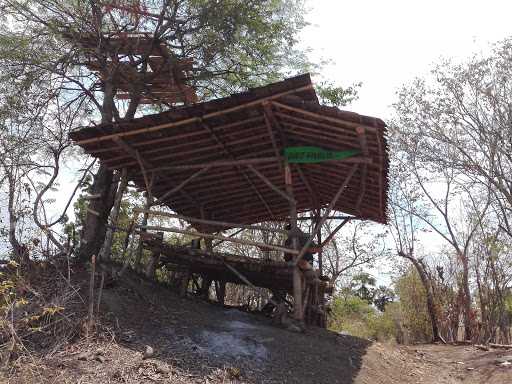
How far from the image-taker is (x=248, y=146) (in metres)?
8.09

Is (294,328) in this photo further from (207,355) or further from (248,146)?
(248,146)

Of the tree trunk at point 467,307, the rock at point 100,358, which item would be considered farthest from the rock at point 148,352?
the tree trunk at point 467,307

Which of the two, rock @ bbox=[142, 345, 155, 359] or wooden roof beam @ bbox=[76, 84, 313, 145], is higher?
wooden roof beam @ bbox=[76, 84, 313, 145]

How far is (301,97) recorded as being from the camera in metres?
6.60

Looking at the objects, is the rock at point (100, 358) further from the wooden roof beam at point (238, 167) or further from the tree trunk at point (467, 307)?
the tree trunk at point (467, 307)

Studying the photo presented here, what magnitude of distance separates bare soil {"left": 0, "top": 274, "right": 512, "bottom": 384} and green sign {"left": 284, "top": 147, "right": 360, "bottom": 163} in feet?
9.04

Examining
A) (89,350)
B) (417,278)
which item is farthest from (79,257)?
(417,278)

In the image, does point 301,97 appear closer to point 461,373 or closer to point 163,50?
point 163,50

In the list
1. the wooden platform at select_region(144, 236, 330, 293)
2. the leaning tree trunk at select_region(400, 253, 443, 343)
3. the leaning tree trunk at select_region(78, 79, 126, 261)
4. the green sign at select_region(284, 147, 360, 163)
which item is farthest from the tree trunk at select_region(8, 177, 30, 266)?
the leaning tree trunk at select_region(400, 253, 443, 343)

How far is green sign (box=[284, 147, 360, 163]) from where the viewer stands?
23.8 feet

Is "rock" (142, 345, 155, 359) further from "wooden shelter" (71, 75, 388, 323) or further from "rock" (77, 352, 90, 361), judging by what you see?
"wooden shelter" (71, 75, 388, 323)

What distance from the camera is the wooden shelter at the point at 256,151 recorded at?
21.6ft

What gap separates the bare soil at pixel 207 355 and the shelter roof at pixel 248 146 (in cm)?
223

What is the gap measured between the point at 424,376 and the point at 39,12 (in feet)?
32.3
